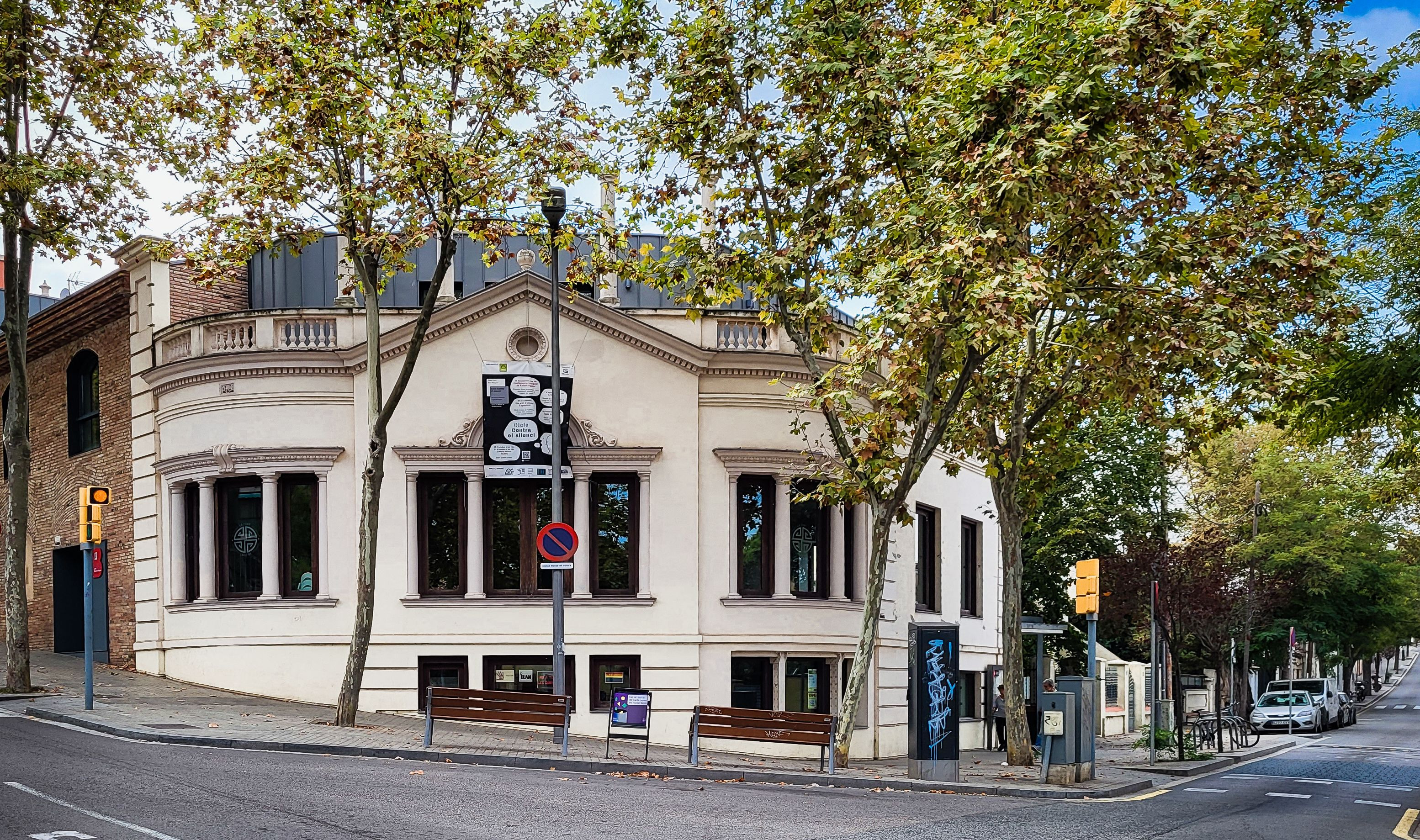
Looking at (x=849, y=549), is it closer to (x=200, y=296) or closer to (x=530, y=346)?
(x=530, y=346)

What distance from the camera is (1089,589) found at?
19859mm

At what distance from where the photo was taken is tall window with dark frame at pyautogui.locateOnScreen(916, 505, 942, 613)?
28.5 m

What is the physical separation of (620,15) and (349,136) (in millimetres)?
4226

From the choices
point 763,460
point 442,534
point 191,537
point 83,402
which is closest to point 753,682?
point 763,460

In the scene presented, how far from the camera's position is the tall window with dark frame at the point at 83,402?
27656mm

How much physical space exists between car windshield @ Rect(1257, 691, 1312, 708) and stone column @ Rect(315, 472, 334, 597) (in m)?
33.6

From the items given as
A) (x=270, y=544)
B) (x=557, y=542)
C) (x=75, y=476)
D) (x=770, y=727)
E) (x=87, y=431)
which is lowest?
(x=770, y=727)

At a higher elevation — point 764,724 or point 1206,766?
point 764,724

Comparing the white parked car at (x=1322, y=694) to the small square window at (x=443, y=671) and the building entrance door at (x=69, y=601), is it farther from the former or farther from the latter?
the building entrance door at (x=69, y=601)

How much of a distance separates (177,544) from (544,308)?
7937mm

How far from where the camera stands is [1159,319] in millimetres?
18109

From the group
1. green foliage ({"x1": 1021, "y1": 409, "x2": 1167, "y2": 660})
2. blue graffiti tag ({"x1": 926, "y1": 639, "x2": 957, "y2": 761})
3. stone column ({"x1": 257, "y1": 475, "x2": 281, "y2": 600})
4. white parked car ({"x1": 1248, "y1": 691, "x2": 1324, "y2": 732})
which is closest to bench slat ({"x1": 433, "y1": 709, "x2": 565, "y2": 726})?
blue graffiti tag ({"x1": 926, "y1": 639, "x2": 957, "y2": 761})

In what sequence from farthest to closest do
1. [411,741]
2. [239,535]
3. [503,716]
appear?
[239,535]
[411,741]
[503,716]

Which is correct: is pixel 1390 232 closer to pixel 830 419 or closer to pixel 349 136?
pixel 830 419
